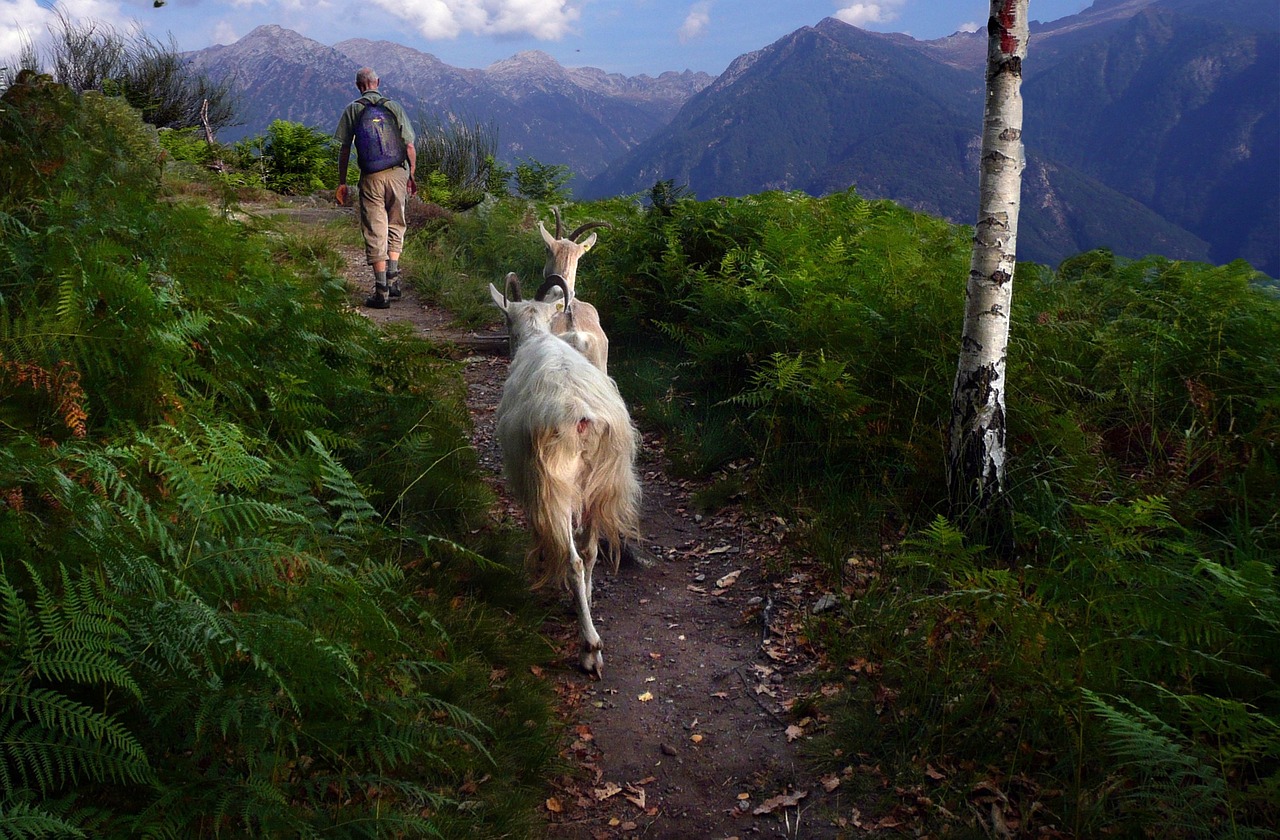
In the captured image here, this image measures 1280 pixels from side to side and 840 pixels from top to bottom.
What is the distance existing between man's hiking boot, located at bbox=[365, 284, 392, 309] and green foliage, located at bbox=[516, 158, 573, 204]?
300 inches

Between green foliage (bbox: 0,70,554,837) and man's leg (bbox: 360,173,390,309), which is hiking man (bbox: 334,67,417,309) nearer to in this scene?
man's leg (bbox: 360,173,390,309)

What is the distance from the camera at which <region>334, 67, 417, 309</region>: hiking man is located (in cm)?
1020

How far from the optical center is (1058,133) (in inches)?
4911

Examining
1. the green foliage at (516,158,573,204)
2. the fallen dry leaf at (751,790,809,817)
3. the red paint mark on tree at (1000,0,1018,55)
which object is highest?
the green foliage at (516,158,573,204)

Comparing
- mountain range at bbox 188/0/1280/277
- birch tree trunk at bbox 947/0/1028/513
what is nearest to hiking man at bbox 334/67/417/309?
birch tree trunk at bbox 947/0/1028/513

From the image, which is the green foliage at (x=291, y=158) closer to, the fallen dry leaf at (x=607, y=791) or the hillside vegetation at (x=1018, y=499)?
the hillside vegetation at (x=1018, y=499)

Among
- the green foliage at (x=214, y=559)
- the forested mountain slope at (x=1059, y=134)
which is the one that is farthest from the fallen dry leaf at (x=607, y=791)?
the forested mountain slope at (x=1059, y=134)

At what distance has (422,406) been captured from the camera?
522 cm

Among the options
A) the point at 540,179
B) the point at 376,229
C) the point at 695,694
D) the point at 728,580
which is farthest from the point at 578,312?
the point at 540,179

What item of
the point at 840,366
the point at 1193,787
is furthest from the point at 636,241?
the point at 1193,787

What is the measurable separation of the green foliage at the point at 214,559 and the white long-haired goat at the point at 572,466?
42 cm

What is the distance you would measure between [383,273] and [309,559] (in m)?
9.27

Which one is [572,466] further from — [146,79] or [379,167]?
[146,79]

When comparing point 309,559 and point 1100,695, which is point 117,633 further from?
point 1100,695
